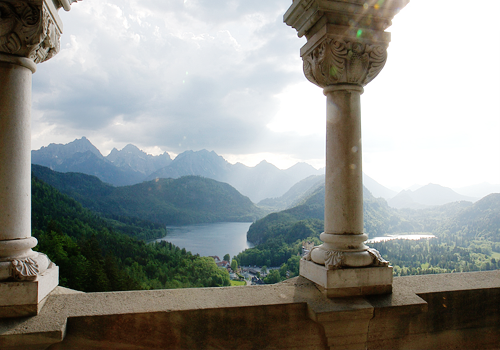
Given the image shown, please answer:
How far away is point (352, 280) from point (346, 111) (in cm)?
267

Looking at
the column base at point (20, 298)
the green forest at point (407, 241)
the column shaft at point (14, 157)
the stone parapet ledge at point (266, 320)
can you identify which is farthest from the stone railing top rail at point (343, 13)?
the green forest at point (407, 241)

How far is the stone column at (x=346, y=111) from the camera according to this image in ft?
16.9

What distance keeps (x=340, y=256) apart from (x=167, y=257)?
258ft

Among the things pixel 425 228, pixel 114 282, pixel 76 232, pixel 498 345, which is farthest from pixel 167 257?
pixel 425 228

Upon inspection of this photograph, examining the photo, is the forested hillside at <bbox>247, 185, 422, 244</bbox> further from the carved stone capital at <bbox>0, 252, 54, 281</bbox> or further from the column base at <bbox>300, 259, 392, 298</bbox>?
the carved stone capital at <bbox>0, 252, 54, 281</bbox>

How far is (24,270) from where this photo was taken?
405 centimetres

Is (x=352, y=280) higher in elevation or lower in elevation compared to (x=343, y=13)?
lower

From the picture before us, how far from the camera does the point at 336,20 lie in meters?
5.28

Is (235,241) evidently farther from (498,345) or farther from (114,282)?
(498,345)

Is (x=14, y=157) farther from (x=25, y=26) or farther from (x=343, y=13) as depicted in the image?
→ (x=343, y=13)

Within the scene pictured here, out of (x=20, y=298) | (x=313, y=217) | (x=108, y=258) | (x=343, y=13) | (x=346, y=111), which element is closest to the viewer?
(x=20, y=298)

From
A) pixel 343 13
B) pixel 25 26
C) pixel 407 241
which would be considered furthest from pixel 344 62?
pixel 407 241

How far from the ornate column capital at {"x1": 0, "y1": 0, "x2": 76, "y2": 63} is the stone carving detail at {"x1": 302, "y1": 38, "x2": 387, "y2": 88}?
3.88m

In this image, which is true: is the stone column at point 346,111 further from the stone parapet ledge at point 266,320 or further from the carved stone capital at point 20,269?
the carved stone capital at point 20,269
